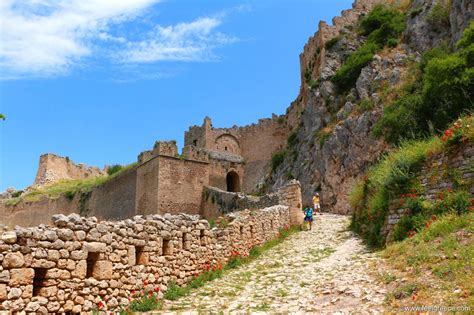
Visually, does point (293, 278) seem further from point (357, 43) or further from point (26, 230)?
point (357, 43)

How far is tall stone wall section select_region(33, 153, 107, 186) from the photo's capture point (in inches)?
1962

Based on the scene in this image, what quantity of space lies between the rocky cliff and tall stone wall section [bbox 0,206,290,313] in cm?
1784

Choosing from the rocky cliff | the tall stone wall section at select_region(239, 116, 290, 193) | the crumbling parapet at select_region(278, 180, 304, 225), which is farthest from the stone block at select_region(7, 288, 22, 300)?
the tall stone wall section at select_region(239, 116, 290, 193)

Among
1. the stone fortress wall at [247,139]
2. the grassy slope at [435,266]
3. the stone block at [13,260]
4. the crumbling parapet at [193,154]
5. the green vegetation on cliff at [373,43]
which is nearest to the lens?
the stone block at [13,260]

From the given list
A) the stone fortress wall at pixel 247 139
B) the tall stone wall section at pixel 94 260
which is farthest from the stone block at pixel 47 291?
the stone fortress wall at pixel 247 139

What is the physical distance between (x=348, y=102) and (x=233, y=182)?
13.1m

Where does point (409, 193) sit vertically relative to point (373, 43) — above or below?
below

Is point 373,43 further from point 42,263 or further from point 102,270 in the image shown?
point 42,263

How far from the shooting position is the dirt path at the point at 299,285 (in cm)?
848

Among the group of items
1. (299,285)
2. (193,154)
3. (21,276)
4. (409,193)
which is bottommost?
(299,285)

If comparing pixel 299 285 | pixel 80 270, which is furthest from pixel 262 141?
pixel 80 270

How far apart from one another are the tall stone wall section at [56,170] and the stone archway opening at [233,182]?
Result: 796 inches

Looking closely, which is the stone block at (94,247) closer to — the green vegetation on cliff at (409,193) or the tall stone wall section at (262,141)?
the green vegetation on cliff at (409,193)

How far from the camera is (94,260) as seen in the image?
8133 millimetres
